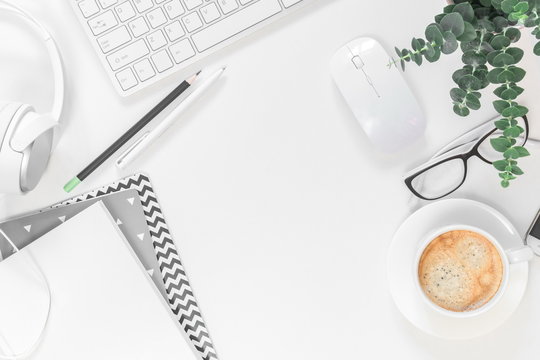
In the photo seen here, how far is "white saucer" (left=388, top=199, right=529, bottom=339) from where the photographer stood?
0.73 metres

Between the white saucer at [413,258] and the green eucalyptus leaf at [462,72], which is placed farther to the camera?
the white saucer at [413,258]

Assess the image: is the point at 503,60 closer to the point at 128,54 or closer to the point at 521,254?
the point at 521,254

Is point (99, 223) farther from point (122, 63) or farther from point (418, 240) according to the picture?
point (418, 240)

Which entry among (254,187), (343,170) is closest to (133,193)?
(254,187)

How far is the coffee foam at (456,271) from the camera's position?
722 millimetres

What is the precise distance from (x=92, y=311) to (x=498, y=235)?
54cm

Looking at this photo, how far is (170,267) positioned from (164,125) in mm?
190

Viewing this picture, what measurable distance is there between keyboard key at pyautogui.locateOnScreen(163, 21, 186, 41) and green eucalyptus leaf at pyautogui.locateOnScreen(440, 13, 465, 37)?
0.32m

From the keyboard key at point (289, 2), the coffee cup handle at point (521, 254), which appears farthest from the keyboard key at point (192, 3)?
the coffee cup handle at point (521, 254)

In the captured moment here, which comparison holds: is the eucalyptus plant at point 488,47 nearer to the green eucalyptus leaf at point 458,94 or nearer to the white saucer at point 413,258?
the green eucalyptus leaf at point 458,94

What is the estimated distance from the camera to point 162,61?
73cm

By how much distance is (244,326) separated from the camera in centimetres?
78

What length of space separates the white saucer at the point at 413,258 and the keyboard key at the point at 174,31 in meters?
0.37

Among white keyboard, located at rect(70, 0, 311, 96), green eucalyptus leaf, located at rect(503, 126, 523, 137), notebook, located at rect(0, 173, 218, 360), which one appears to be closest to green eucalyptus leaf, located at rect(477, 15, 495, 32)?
green eucalyptus leaf, located at rect(503, 126, 523, 137)
